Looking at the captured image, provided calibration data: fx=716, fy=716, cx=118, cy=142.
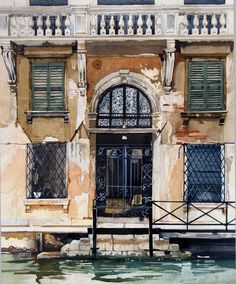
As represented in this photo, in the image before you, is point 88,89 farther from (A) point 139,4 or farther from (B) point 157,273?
(B) point 157,273

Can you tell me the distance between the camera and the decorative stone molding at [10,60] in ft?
8.24

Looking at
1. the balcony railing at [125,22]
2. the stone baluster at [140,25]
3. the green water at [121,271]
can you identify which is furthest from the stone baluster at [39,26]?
the green water at [121,271]

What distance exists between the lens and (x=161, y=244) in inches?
97.2

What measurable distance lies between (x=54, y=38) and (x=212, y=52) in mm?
556

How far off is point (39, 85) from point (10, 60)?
5.3 inches

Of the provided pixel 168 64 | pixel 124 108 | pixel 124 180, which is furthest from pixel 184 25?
pixel 124 180

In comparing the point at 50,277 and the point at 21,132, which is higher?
the point at 21,132

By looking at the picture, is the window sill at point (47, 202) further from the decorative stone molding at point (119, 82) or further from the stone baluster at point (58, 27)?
the stone baluster at point (58, 27)

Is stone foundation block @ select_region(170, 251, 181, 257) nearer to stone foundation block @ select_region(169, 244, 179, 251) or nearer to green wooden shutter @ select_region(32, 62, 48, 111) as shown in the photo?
stone foundation block @ select_region(169, 244, 179, 251)

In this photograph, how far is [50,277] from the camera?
96.2 inches

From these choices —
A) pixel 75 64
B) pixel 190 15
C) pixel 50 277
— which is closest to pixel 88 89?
pixel 75 64

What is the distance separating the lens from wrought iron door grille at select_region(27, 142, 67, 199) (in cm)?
250

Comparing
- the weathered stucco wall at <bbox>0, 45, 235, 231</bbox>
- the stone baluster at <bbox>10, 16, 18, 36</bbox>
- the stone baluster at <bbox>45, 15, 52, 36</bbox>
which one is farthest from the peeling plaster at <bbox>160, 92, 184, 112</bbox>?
the stone baluster at <bbox>10, 16, 18, 36</bbox>

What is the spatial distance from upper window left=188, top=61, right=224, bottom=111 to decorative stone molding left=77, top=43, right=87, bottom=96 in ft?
1.21
